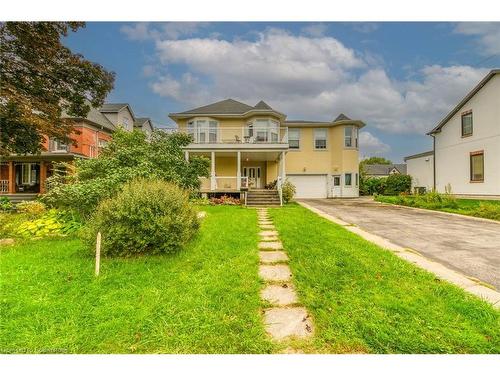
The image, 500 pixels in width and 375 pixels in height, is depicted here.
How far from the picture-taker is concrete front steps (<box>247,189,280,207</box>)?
14633mm

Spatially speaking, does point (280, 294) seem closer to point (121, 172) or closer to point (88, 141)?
point (121, 172)

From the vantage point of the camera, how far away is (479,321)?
96.8 inches

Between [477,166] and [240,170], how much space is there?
1329cm

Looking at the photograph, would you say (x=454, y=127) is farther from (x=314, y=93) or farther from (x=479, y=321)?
(x=479, y=321)

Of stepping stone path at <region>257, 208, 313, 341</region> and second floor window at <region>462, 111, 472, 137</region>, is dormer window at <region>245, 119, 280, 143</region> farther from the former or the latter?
stepping stone path at <region>257, 208, 313, 341</region>

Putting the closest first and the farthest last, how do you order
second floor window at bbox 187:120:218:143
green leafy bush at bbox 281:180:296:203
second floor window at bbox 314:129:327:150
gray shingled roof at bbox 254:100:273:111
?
1. green leafy bush at bbox 281:180:296:203
2. second floor window at bbox 187:120:218:143
3. gray shingled roof at bbox 254:100:273:111
4. second floor window at bbox 314:129:327:150

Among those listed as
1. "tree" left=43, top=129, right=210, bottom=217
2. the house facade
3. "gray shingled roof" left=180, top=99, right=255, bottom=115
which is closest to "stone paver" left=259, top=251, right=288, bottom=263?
"tree" left=43, top=129, right=210, bottom=217

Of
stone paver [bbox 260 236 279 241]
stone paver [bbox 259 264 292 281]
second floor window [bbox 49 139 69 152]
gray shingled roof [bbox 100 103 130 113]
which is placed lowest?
stone paver [bbox 259 264 292 281]

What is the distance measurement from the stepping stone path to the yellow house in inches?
489

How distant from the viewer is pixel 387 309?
2682 millimetres

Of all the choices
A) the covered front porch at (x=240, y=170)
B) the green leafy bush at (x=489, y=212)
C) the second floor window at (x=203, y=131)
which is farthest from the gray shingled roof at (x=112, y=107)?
the green leafy bush at (x=489, y=212)

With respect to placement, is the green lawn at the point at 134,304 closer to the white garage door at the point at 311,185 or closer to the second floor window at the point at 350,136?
the white garage door at the point at 311,185

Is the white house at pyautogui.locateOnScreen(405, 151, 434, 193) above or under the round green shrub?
above

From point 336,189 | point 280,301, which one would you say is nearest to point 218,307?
point 280,301
